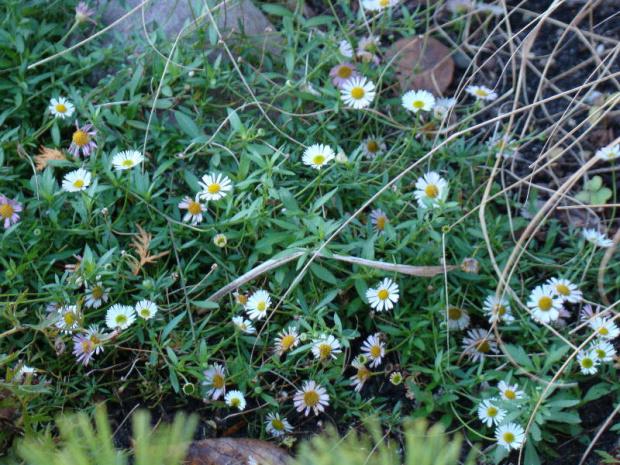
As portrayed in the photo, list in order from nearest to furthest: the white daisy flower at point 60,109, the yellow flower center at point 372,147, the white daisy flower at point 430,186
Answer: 1. the white daisy flower at point 430,186
2. the white daisy flower at point 60,109
3. the yellow flower center at point 372,147

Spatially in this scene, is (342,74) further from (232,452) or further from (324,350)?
(232,452)

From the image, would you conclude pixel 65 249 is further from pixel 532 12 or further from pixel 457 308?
pixel 532 12

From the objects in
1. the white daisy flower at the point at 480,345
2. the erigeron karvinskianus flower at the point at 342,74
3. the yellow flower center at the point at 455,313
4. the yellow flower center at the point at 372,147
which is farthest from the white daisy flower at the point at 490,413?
the erigeron karvinskianus flower at the point at 342,74

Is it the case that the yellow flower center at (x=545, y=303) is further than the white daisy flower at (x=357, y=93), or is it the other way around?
the white daisy flower at (x=357, y=93)

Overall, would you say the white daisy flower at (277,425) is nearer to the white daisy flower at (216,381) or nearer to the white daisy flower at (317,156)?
the white daisy flower at (216,381)

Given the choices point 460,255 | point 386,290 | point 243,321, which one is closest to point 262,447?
point 243,321

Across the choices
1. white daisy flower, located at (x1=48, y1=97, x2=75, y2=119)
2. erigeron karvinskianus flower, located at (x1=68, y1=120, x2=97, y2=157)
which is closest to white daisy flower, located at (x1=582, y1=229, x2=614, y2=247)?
erigeron karvinskianus flower, located at (x1=68, y1=120, x2=97, y2=157)

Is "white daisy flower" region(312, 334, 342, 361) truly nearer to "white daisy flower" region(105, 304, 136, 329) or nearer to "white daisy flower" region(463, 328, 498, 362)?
"white daisy flower" region(463, 328, 498, 362)
